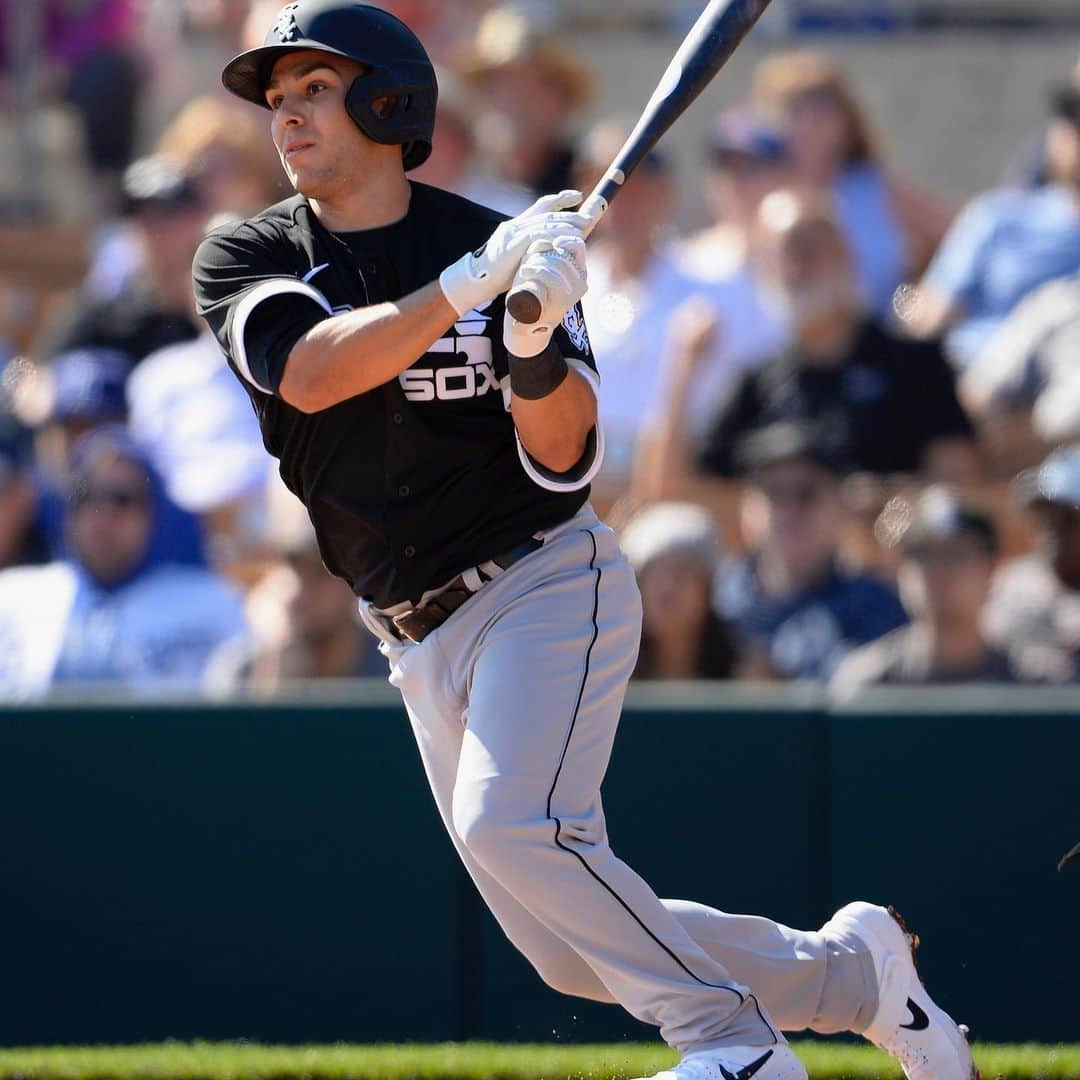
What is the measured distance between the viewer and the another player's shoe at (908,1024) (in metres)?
3.96

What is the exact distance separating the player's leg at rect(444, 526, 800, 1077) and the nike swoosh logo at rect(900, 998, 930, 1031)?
426 mm

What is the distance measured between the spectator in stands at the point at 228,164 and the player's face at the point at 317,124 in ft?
12.8

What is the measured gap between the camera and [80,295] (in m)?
8.21

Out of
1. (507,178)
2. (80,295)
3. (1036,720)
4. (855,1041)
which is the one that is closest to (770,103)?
(507,178)

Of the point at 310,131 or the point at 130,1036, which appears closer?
the point at 310,131

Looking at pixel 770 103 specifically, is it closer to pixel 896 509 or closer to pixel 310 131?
pixel 896 509

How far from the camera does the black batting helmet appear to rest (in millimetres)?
3670

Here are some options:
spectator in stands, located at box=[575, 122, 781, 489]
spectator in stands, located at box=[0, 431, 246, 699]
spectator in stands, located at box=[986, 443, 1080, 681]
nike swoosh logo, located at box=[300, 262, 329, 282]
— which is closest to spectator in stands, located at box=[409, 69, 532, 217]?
spectator in stands, located at box=[575, 122, 781, 489]

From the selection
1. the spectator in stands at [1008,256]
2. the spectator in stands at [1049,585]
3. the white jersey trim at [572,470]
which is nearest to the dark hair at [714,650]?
the spectator in stands at [1049,585]

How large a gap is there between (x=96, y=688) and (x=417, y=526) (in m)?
2.92

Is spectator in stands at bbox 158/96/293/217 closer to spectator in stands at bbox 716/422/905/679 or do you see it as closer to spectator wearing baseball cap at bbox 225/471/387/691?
spectator wearing baseball cap at bbox 225/471/387/691

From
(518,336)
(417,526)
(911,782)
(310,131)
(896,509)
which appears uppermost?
(310,131)

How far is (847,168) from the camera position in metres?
7.77

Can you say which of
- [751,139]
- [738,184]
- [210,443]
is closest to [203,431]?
[210,443]
